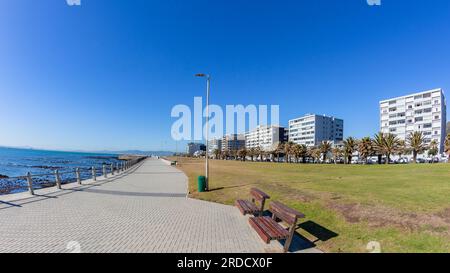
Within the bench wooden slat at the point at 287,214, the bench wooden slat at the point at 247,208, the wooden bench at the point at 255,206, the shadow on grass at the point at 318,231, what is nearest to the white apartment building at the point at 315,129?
the wooden bench at the point at 255,206

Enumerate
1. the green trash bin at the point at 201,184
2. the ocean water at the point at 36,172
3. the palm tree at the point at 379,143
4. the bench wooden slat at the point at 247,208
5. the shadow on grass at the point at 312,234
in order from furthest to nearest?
the palm tree at the point at 379,143 → the ocean water at the point at 36,172 → the green trash bin at the point at 201,184 → the bench wooden slat at the point at 247,208 → the shadow on grass at the point at 312,234

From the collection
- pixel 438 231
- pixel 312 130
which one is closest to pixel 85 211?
pixel 438 231

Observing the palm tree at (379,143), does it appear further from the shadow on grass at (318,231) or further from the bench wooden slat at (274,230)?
the bench wooden slat at (274,230)

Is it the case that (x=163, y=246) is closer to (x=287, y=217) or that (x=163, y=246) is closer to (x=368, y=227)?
(x=287, y=217)

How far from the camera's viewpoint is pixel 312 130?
4749 inches

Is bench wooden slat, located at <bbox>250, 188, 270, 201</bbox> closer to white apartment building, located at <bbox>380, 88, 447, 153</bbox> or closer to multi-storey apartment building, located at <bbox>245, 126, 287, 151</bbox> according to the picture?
white apartment building, located at <bbox>380, 88, 447, 153</bbox>

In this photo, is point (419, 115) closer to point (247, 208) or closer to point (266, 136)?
point (266, 136)

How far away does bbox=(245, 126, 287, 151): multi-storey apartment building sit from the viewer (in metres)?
148

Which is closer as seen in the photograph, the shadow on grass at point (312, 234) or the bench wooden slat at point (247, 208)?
the shadow on grass at point (312, 234)

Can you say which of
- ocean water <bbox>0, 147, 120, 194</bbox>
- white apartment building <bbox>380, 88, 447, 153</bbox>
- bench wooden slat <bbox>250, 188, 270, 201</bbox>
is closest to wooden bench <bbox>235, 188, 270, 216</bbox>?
bench wooden slat <bbox>250, 188, 270, 201</bbox>

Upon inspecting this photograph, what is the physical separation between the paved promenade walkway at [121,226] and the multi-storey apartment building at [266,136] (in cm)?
12903

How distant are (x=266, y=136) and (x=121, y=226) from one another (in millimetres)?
152894

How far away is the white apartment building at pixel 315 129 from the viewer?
393 ft

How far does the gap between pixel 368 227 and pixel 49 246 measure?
7.63 meters
